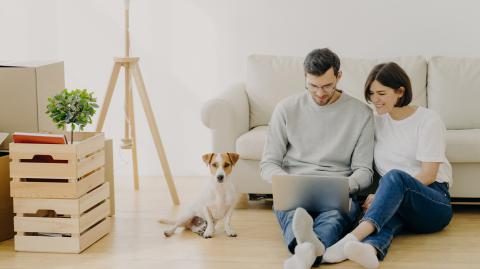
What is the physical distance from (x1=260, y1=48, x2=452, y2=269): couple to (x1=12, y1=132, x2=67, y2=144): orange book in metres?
0.92

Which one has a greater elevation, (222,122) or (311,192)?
(222,122)

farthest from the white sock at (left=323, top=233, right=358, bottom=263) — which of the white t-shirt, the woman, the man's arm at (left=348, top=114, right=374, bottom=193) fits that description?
the white t-shirt

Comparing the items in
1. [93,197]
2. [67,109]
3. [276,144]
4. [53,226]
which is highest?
[67,109]

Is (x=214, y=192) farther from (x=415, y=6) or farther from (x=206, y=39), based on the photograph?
(x=415, y=6)

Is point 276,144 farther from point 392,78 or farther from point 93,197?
point 93,197

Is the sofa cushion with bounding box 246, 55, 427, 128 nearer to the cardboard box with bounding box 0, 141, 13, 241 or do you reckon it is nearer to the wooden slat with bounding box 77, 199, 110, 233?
the wooden slat with bounding box 77, 199, 110, 233

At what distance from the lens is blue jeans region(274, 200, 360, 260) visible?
2.98 metres

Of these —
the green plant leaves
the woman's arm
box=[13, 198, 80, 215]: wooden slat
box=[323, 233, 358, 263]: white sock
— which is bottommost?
box=[323, 233, 358, 263]: white sock

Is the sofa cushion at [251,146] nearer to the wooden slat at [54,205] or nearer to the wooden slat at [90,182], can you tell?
the wooden slat at [90,182]

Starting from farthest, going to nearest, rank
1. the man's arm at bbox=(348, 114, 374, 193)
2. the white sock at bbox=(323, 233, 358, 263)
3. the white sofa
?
the white sofa, the man's arm at bbox=(348, 114, 374, 193), the white sock at bbox=(323, 233, 358, 263)

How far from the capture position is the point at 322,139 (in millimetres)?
3383

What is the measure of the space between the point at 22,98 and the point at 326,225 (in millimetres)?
1594

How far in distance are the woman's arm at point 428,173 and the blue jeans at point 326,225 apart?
343 millimetres

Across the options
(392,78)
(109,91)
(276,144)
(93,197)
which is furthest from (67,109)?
(392,78)
